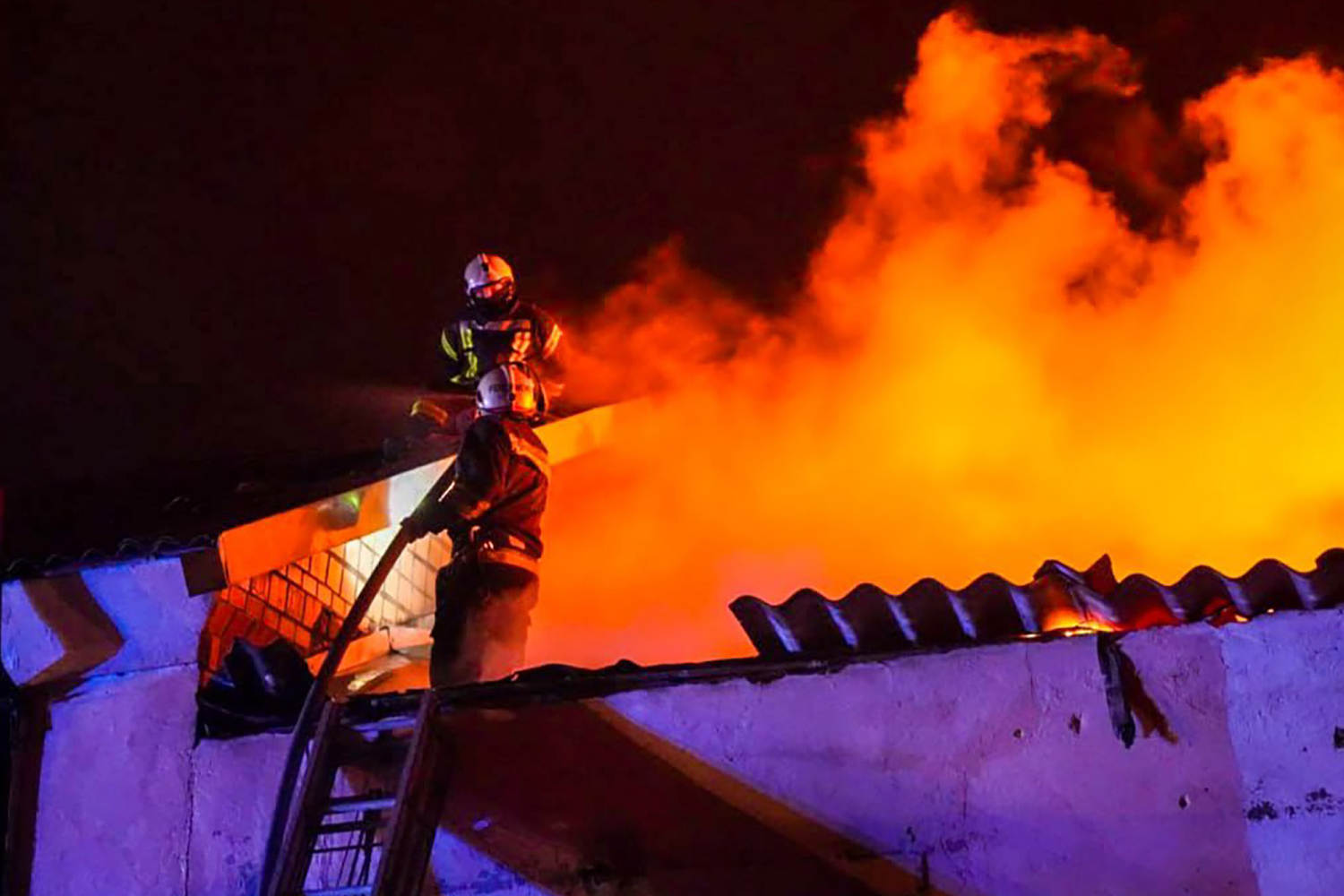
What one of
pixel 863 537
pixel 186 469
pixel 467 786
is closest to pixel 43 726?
pixel 467 786

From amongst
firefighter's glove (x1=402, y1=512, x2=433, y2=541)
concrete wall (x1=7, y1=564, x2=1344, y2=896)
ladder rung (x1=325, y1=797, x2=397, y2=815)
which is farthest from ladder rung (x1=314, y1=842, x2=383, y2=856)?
firefighter's glove (x1=402, y1=512, x2=433, y2=541)

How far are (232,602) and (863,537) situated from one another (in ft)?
14.6

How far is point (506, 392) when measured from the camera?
843 cm

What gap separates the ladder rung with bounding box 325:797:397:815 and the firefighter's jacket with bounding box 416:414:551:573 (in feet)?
6.64

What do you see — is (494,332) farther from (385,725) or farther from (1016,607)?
(1016,607)

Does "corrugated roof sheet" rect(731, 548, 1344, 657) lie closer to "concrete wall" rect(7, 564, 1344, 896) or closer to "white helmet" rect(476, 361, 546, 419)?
"concrete wall" rect(7, 564, 1344, 896)

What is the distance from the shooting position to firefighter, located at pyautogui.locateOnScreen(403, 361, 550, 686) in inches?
307

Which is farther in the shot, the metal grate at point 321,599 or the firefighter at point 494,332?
the firefighter at point 494,332

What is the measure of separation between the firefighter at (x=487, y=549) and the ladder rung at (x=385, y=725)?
1372 millimetres

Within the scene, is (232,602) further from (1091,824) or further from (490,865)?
(1091,824)

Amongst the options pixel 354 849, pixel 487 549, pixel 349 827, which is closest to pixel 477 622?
pixel 487 549

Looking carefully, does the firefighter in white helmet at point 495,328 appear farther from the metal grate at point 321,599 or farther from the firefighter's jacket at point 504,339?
the metal grate at point 321,599

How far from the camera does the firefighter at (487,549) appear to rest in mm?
7801

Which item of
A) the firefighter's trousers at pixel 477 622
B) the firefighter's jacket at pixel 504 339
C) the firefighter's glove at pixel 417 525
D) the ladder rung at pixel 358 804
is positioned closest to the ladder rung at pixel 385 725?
the ladder rung at pixel 358 804
